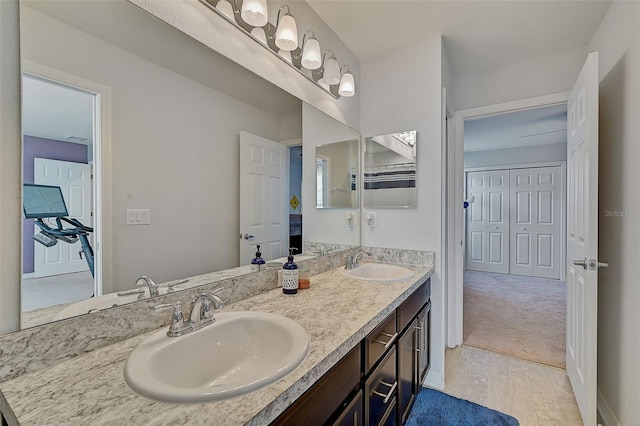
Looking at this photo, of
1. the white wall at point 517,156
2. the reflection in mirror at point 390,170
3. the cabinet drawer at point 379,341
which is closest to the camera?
the cabinet drawer at point 379,341

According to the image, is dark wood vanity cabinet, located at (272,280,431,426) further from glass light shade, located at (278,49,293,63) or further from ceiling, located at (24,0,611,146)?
glass light shade, located at (278,49,293,63)

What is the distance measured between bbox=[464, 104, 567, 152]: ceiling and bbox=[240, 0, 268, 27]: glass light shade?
2.73m

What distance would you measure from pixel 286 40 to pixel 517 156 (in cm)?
534

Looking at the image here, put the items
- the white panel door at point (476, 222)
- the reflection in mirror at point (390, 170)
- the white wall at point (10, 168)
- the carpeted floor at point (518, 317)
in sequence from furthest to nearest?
the white panel door at point (476, 222) → the carpeted floor at point (518, 317) → the reflection in mirror at point (390, 170) → the white wall at point (10, 168)

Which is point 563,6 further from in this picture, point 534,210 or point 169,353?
point 534,210

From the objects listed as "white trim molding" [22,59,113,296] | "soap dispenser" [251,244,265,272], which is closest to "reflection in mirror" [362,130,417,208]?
"soap dispenser" [251,244,265,272]

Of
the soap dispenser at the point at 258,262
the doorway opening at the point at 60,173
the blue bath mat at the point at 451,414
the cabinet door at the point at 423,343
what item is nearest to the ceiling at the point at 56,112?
the doorway opening at the point at 60,173

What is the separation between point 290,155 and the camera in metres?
1.60

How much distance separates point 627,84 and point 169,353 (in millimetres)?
2368

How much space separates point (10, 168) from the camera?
0.70 m

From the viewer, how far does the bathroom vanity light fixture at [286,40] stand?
47.9 inches

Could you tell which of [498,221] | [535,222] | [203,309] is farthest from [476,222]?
[203,309]

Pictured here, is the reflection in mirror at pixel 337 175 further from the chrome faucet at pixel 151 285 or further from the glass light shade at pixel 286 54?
the chrome faucet at pixel 151 285

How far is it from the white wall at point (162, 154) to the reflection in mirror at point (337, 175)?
664mm
